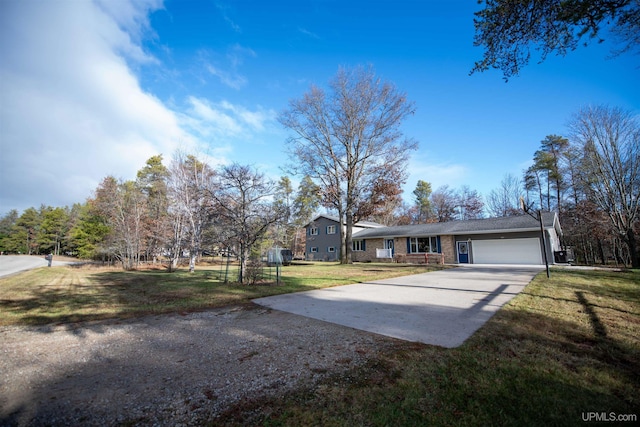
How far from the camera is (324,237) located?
33344mm

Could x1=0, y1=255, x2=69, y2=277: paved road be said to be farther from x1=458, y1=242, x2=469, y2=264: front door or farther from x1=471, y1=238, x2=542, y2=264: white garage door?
x1=471, y1=238, x2=542, y2=264: white garage door

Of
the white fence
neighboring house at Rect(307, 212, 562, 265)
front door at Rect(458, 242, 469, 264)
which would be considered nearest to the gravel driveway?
neighboring house at Rect(307, 212, 562, 265)

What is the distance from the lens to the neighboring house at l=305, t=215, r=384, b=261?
1270 inches

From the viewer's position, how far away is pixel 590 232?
80.1 feet

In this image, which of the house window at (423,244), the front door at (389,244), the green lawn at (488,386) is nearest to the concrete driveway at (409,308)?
the green lawn at (488,386)

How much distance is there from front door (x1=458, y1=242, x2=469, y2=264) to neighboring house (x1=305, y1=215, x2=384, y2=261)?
40.4 ft

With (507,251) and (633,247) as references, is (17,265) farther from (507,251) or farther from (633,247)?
(633,247)

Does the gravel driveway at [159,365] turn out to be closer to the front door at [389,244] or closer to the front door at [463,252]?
the front door at [463,252]

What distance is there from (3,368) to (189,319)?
2.48 m

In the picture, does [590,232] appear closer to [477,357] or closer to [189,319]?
[477,357]

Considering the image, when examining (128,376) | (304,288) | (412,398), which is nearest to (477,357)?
(412,398)

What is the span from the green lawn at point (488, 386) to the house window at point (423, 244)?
805 inches

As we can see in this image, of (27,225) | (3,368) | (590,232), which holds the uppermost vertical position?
(27,225)

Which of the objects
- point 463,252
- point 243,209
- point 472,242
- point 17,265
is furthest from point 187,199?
point 472,242
